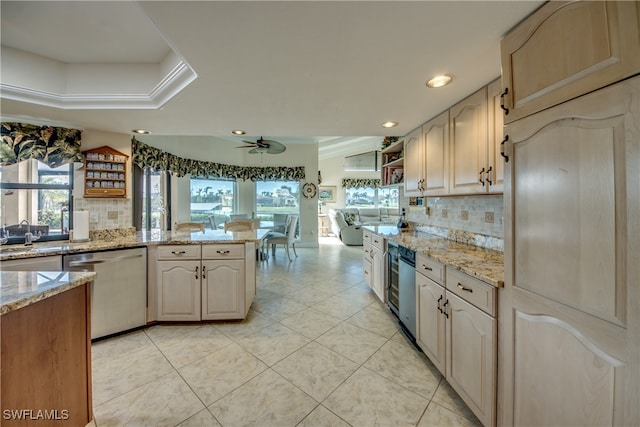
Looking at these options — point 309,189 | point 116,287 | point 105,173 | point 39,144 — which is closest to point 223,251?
point 116,287

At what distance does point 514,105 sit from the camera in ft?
3.54

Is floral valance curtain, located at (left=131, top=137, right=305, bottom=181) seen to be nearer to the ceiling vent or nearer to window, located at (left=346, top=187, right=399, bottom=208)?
the ceiling vent

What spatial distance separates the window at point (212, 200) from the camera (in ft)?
16.9

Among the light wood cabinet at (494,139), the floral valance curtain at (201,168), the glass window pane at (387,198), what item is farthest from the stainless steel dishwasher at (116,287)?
the glass window pane at (387,198)

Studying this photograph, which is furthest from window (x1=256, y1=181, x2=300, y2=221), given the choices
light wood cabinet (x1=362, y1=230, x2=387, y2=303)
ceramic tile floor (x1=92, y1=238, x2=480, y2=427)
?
ceramic tile floor (x1=92, y1=238, x2=480, y2=427)

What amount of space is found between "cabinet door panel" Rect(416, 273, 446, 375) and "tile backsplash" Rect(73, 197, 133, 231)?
332 cm

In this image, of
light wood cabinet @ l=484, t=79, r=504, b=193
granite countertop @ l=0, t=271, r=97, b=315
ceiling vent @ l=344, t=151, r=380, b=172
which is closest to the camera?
granite countertop @ l=0, t=271, r=97, b=315

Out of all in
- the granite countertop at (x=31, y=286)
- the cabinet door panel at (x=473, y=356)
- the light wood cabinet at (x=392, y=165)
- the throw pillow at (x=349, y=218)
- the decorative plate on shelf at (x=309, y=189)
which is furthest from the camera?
the throw pillow at (x=349, y=218)

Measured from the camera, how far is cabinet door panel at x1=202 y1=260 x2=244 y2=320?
94.1 inches

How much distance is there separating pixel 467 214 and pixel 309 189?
15.5 feet

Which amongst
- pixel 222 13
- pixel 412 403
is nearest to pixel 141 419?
pixel 412 403

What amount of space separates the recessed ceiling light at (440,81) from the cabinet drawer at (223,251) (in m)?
2.18

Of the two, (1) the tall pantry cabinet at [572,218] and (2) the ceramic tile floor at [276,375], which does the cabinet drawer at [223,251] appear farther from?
(1) the tall pantry cabinet at [572,218]

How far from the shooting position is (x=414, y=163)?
2625 millimetres
